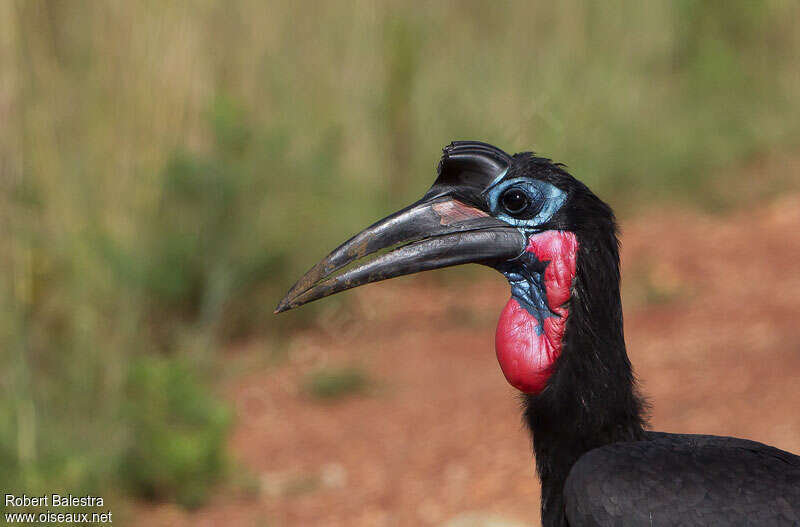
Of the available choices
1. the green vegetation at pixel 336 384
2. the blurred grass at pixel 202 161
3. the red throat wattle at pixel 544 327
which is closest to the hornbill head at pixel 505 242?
the red throat wattle at pixel 544 327

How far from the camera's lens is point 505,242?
2.48m

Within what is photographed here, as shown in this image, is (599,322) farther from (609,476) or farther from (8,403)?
(8,403)

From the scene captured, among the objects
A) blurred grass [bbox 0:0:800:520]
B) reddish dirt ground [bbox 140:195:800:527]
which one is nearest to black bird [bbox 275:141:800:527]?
blurred grass [bbox 0:0:800:520]

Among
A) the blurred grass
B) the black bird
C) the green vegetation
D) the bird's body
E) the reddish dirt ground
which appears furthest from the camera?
the green vegetation

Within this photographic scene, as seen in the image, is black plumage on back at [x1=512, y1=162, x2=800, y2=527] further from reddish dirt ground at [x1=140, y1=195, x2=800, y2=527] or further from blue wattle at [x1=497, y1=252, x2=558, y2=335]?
reddish dirt ground at [x1=140, y1=195, x2=800, y2=527]

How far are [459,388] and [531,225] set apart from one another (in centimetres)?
327

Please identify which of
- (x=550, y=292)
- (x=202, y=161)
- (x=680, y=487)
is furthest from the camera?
(x=202, y=161)

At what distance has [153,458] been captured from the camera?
4.28m

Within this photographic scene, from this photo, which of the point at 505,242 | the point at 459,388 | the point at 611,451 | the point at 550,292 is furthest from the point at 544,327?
the point at 459,388

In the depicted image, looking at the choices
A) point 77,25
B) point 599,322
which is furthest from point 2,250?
point 599,322

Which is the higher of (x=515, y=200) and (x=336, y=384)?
(x=515, y=200)

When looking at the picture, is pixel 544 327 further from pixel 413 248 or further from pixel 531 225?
pixel 413 248

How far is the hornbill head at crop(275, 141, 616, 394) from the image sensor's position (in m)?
2.42

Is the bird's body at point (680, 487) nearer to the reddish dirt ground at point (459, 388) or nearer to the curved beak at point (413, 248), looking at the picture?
the curved beak at point (413, 248)
